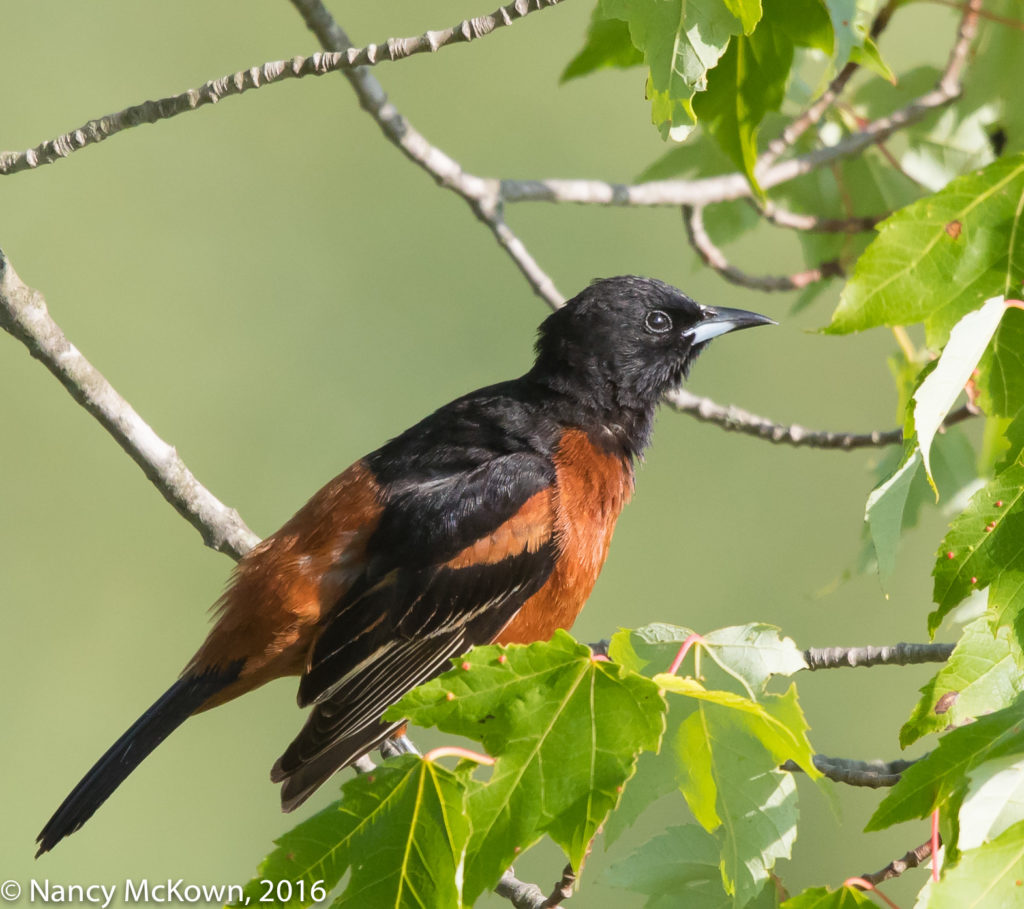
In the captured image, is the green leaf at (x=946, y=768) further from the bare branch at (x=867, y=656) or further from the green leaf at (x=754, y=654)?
the bare branch at (x=867, y=656)

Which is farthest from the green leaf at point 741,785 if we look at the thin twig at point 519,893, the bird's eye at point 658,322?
the bird's eye at point 658,322

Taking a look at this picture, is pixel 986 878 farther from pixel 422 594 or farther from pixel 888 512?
pixel 422 594

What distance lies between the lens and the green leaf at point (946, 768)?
184 centimetres

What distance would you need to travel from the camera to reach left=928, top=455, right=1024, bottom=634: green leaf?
1.86 m

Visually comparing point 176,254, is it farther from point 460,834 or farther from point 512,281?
point 460,834

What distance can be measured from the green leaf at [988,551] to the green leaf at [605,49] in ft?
5.46

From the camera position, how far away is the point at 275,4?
10.4m

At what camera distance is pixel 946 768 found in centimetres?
187

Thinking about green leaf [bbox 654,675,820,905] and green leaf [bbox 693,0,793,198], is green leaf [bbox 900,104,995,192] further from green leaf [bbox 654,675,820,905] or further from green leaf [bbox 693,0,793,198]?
green leaf [bbox 654,675,820,905]

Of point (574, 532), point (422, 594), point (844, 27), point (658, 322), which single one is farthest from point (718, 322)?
point (844, 27)

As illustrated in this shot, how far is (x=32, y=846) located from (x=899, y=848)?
457cm

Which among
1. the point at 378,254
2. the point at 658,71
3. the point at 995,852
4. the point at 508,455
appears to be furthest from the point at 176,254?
the point at 995,852

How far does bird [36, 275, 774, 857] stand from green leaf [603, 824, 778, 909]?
38.3 inches

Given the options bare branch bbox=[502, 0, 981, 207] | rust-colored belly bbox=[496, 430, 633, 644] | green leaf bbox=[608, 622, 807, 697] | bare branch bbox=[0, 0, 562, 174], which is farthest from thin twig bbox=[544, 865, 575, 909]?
bare branch bbox=[502, 0, 981, 207]
